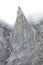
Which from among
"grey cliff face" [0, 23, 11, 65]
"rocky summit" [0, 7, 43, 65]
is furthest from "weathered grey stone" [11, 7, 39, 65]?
"grey cliff face" [0, 23, 11, 65]

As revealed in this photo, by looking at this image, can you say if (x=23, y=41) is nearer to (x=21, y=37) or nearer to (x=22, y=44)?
(x=22, y=44)

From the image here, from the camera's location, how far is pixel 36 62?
11881cm

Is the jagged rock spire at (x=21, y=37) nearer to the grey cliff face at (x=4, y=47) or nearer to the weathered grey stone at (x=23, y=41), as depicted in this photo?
the weathered grey stone at (x=23, y=41)

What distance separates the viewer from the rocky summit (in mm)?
119750

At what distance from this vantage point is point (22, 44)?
123 meters

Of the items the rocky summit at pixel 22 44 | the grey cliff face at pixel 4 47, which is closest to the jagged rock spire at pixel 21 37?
the rocky summit at pixel 22 44

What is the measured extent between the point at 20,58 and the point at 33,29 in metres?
9.00

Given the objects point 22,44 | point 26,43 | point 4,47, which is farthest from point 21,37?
point 4,47

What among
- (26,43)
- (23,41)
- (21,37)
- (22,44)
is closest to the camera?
(26,43)

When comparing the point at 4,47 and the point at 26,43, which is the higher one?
the point at 26,43

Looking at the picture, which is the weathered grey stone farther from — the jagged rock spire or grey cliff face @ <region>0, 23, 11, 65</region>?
grey cliff face @ <region>0, 23, 11, 65</region>

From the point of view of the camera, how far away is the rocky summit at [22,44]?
11975 cm

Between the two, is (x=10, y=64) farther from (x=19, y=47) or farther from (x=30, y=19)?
(x=30, y=19)

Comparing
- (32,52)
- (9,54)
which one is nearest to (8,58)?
(9,54)
